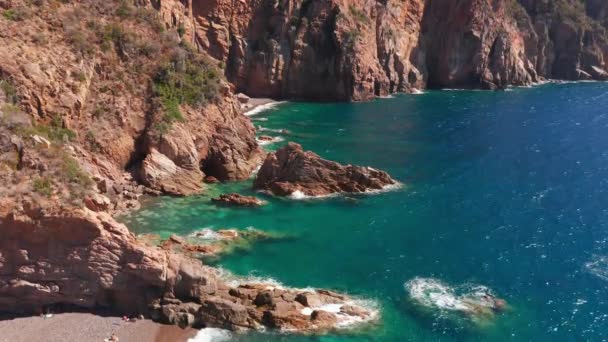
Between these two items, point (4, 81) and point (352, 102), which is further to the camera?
point (352, 102)

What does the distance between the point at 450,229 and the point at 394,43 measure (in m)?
85.9

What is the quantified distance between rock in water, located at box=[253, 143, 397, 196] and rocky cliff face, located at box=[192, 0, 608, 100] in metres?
51.9

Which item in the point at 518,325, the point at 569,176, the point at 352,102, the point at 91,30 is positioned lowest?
the point at 518,325

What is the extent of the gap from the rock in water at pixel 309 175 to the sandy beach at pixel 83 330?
1054 inches

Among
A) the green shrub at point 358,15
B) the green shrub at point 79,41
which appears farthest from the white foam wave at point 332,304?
the green shrub at point 358,15

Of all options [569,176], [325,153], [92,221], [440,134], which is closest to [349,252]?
[92,221]

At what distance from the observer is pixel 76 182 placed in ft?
122

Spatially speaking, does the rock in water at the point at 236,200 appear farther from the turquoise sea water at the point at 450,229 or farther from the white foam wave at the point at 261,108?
the white foam wave at the point at 261,108

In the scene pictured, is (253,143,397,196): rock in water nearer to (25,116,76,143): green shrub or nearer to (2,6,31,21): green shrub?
(25,116,76,143): green shrub

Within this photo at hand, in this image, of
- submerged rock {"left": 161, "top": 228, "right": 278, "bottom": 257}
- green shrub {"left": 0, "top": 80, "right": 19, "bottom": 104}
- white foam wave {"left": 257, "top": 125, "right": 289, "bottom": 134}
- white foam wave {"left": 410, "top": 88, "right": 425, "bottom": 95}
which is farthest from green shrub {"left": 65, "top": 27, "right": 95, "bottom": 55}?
white foam wave {"left": 410, "top": 88, "right": 425, "bottom": 95}

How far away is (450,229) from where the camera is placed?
169 ft

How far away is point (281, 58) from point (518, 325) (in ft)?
283

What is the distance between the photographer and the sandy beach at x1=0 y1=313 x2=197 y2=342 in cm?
3425

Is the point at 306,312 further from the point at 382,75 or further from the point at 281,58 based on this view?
the point at 382,75
